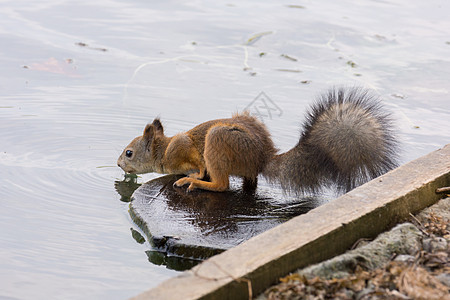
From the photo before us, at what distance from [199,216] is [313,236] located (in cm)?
119

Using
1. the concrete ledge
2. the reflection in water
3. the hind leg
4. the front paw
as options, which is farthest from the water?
the concrete ledge

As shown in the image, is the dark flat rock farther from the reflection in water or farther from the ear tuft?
the ear tuft

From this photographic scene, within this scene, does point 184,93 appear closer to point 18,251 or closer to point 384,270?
point 18,251

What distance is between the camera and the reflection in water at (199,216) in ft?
11.0

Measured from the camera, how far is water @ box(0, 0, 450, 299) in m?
3.64

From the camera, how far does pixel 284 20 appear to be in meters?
8.87

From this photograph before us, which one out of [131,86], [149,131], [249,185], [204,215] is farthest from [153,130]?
[131,86]

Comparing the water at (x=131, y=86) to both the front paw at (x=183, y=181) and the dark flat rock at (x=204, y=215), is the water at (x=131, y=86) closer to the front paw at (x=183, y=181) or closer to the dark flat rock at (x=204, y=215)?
A: the dark flat rock at (x=204, y=215)

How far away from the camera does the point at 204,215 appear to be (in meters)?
3.68

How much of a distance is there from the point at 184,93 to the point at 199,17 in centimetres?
273

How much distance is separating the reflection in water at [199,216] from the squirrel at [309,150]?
115 mm

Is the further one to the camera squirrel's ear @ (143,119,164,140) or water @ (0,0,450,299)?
squirrel's ear @ (143,119,164,140)

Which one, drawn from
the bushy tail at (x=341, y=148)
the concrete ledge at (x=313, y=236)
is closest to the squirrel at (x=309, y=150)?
the bushy tail at (x=341, y=148)

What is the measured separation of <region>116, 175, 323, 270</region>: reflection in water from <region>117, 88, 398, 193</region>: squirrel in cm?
11
